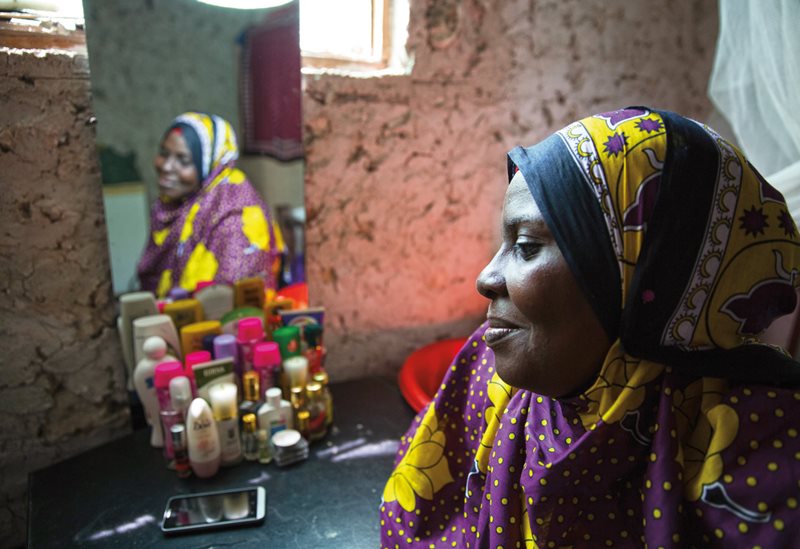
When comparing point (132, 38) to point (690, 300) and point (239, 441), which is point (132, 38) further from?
point (690, 300)

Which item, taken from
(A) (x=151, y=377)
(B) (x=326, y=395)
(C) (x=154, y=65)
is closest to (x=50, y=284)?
(A) (x=151, y=377)

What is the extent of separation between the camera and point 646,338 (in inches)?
22.3

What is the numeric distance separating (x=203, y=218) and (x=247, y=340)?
30cm

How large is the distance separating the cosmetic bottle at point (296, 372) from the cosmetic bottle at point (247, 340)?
7 cm

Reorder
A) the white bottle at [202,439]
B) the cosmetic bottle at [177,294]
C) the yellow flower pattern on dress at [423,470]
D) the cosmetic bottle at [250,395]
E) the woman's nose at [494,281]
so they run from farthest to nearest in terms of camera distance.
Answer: the cosmetic bottle at [177,294] < the cosmetic bottle at [250,395] < the white bottle at [202,439] < the yellow flower pattern on dress at [423,470] < the woman's nose at [494,281]

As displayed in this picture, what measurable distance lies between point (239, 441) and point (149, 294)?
1.19ft

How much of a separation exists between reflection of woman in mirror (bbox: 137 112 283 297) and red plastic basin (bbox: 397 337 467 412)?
41 cm

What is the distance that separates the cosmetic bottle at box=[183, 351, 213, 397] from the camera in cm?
101

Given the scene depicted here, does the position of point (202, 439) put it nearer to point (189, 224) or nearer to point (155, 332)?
point (155, 332)

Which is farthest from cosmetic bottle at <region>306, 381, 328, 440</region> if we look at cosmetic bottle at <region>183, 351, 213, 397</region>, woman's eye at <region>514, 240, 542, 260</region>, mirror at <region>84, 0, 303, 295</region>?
woman's eye at <region>514, 240, 542, 260</region>

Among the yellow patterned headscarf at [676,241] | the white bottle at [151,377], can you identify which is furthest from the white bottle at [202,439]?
the yellow patterned headscarf at [676,241]

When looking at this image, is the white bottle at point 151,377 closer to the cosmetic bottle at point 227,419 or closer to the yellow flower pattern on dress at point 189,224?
the cosmetic bottle at point 227,419

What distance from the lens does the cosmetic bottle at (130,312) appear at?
1.07 meters

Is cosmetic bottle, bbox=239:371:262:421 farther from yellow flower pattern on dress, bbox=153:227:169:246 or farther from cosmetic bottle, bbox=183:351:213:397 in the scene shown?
yellow flower pattern on dress, bbox=153:227:169:246
